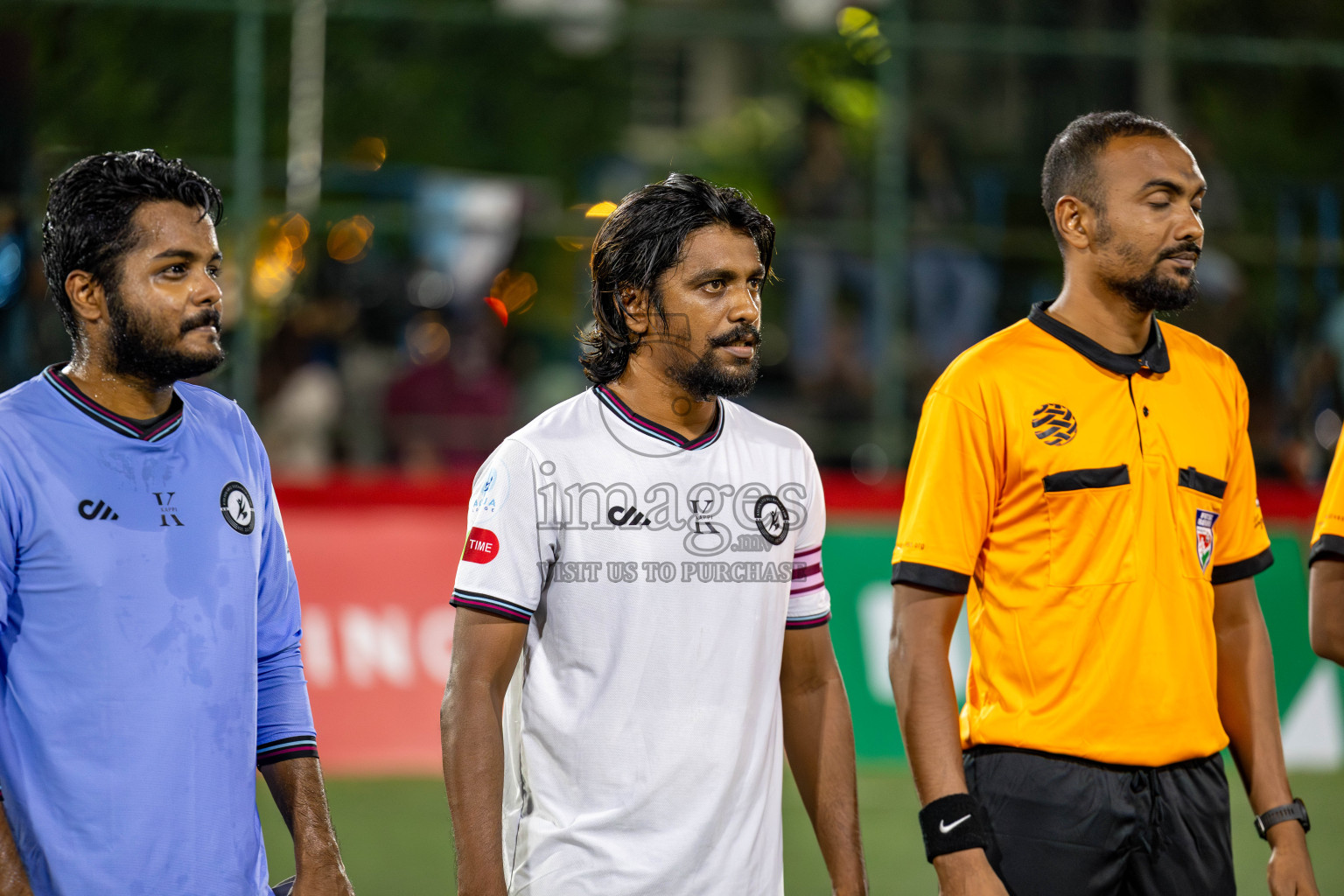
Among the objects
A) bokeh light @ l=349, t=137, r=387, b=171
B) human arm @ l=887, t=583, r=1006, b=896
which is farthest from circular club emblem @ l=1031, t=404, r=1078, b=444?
bokeh light @ l=349, t=137, r=387, b=171

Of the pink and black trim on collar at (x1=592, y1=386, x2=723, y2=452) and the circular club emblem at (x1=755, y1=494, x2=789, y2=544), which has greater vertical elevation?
the pink and black trim on collar at (x1=592, y1=386, x2=723, y2=452)

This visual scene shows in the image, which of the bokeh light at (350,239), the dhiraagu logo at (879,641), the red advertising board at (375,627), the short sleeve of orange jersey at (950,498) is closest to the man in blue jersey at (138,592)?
the short sleeve of orange jersey at (950,498)

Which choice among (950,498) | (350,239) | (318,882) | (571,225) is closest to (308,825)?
(318,882)

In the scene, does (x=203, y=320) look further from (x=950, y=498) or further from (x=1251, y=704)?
(x=1251, y=704)

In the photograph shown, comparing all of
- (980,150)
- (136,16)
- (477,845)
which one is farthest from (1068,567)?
(980,150)

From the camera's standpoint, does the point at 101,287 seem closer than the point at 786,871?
Yes

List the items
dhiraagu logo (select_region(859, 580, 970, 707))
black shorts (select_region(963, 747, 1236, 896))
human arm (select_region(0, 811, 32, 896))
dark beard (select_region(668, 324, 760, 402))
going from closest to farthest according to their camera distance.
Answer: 1. human arm (select_region(0, 811, 32, 896))
2. dark beard (select_region(668, 324, 760, 402))
3. black shorts (select_region(963, 747, 1236, 896))
4. dhiraagu logo (select_region(859, 580, 970, 707))

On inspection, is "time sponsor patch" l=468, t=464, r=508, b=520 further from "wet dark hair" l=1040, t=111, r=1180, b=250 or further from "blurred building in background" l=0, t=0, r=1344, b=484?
"blurred building in background" l=0, t=0, r=1344, b=484

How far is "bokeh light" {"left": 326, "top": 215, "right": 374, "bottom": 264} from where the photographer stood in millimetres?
10758

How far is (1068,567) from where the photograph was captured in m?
3.35

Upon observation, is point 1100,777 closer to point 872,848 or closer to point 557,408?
point 557,408

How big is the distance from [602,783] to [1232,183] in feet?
34.5

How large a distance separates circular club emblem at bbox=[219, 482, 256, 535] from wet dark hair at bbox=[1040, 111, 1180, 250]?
188 centimetres

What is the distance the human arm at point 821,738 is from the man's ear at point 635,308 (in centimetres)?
68
